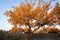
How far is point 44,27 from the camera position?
1170 inches

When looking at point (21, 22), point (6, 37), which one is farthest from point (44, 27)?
point (6, 37)

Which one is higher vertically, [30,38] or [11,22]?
[11,22]

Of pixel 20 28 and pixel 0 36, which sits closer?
pixel 0 36

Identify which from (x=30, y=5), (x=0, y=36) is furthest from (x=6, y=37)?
(x=30, y=5)

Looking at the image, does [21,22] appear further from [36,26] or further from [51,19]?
[51,19]

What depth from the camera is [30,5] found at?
29016 millimetres

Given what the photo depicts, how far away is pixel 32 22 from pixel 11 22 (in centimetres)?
307

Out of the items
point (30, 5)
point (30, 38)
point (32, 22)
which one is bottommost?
point (30, 38)

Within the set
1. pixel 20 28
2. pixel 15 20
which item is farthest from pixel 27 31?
pixel 15 20

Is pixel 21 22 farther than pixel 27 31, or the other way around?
pixel 27 31

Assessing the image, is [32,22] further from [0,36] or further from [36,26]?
[0,36]

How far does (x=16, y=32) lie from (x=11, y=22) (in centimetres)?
175

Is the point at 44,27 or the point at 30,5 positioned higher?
the point at 30,5

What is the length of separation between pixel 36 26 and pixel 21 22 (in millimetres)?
2016
